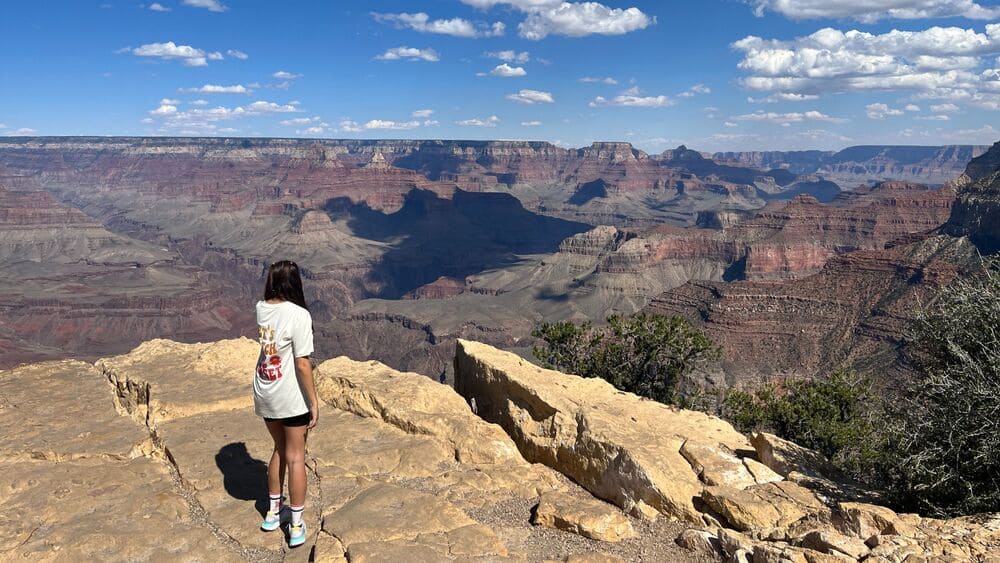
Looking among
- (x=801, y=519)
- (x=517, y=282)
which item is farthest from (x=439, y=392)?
(x=517, y=282)

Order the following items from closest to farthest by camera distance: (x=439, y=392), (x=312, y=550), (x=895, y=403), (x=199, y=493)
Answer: (x=312, y=550) → (x=199, y=493) → (x=895, y=403) → (x=439, y=392)

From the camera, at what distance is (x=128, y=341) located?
14125cm

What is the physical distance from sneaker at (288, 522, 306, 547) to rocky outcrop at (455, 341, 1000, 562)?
4828 mm

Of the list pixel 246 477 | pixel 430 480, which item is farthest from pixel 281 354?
pixel 430 480

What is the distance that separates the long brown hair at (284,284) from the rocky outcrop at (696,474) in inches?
225

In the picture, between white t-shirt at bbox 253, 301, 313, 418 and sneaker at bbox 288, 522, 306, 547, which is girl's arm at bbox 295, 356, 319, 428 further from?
sneaker at bbox 288, 522, 306, 547

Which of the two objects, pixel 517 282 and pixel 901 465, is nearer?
pixel 901 465

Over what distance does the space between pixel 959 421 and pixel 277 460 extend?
9566 mm

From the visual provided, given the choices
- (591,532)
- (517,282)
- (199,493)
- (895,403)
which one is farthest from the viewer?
(517,282)

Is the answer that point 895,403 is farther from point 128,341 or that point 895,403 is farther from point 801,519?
point 128,341

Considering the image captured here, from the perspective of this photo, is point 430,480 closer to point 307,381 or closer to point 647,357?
point 307,381

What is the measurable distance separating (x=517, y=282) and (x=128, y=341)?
10546 cm

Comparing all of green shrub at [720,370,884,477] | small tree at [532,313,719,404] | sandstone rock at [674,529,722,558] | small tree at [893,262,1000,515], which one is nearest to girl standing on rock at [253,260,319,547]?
sandstone rock at [674,529,722,558]

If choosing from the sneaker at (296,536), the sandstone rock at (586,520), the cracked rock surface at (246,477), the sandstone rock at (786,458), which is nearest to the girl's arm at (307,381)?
the sneaker at (296,536)
